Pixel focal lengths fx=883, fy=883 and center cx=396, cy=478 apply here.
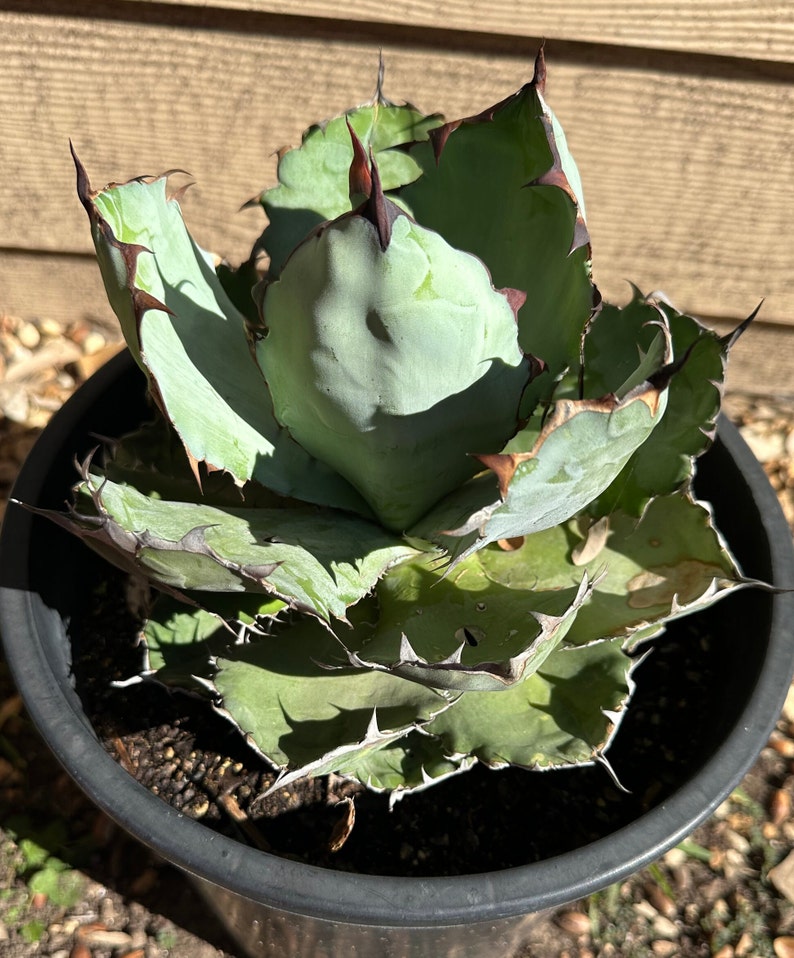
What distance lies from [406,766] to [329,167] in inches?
22.9

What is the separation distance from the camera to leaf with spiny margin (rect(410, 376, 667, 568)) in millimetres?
585

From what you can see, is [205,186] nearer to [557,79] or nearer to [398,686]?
[557,79]

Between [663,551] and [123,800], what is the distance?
21.7 inches

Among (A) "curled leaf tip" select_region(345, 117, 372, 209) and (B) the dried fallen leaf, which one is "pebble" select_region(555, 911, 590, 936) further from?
(A) "curled leaf tip" select_region(345, 117, 372, 209)

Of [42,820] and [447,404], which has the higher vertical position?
[447,404]

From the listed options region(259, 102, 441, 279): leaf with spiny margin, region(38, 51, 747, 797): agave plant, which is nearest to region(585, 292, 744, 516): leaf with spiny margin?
region(38, 51, 747, 797): agave plant

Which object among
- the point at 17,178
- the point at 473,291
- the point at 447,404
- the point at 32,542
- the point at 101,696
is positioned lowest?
the point at 101,696

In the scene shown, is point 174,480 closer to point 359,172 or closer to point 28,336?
point 359,172

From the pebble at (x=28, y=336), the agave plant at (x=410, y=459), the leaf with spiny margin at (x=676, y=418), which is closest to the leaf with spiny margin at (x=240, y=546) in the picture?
the agave plant at (x=410, y=459)

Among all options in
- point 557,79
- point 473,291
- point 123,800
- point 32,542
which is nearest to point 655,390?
point 473,291

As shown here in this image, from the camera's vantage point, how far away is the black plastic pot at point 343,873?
0.74m

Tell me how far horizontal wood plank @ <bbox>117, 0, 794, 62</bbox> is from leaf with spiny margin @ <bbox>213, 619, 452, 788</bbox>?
88cm

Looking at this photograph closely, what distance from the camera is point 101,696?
3.30ft

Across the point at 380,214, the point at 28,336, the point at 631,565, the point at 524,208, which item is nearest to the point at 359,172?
the point at 380,214
